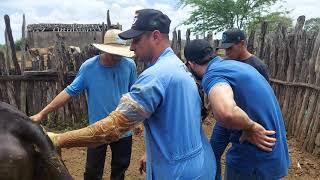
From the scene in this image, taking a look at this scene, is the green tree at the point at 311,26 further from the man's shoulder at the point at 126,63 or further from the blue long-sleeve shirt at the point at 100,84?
the blue long-sleeve shirt at the point at 100,84

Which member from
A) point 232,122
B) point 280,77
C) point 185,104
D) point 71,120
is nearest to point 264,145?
point 232,122

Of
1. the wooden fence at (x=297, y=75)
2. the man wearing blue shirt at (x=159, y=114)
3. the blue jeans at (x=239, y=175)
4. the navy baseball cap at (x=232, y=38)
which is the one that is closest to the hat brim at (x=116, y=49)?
the navy baseball cap at (x=232, y=38)

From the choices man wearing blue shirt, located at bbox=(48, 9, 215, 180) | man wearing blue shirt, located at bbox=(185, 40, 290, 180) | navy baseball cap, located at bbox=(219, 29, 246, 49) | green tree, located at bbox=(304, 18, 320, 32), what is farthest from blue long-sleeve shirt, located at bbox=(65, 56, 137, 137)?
green tree, located at bbox=(304, 18, 320, 32)

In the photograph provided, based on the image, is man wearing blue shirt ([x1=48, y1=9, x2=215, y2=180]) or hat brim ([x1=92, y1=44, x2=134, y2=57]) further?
hat brim ([x1=92, y1=44, x2=134, y2=57])

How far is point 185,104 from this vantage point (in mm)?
2752

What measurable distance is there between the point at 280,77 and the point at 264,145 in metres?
5.75

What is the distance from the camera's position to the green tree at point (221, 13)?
30156 millimetres

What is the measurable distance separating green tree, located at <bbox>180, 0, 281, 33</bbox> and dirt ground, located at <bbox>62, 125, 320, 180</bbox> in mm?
22738

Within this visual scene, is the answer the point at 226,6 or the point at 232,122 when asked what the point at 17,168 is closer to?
the point at 232,122

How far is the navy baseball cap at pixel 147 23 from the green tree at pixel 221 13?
1066 inches

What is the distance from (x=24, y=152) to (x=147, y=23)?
1122 millimetres

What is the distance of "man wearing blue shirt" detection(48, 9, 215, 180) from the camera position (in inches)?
105

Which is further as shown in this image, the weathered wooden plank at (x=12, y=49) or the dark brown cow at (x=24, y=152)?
the weathered wooden plank at (x=12, y=49)

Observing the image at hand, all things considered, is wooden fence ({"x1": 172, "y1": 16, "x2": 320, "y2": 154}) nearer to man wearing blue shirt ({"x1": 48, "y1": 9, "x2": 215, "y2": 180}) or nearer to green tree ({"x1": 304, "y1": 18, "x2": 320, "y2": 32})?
green tree ({"x1": 304, "y1": 18, "x2": 320, "y2": 32})
